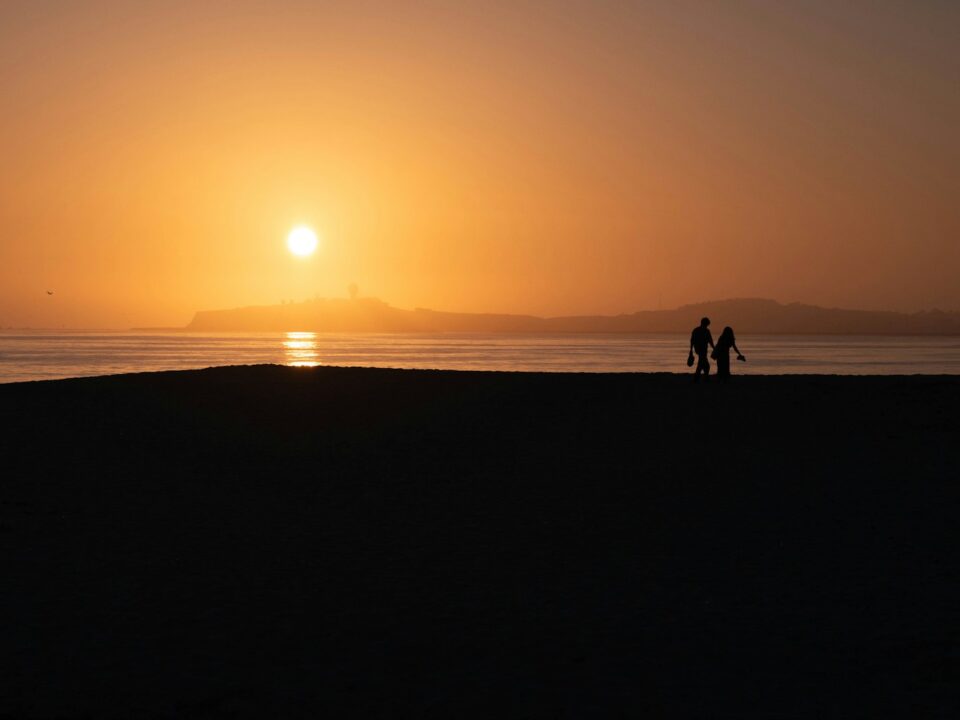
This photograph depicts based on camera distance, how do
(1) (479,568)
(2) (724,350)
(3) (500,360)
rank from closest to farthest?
(1) (479,568), (2) (724,350), (3) (500,360)

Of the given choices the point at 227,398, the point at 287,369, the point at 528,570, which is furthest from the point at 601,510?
the point at 287,369

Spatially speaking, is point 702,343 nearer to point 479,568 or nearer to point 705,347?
point 705,347

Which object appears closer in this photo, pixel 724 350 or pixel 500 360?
pixel 724 350

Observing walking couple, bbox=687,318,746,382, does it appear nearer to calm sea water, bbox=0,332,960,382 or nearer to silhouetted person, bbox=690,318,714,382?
silhouetted person, bbox=690,318,714,382

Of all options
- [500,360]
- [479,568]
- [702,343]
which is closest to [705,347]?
[702,343]

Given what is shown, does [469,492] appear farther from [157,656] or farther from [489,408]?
[489,408]

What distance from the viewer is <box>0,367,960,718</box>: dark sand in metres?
6.10

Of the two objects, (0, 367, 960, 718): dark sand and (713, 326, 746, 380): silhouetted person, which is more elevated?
(713, 326, 746, 380): silhouetted person

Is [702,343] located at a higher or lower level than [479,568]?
higher

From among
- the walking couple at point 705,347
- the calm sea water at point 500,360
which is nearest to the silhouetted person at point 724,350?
the walking couple at point 705,347

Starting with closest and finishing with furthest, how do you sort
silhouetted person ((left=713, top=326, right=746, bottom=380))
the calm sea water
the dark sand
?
the dark sand < silhouetted person ((left=713, top=326, right=746, bottom=380)) < the calm sea water

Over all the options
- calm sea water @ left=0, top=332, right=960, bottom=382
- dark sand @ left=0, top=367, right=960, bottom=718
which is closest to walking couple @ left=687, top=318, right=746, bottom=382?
dark sand @ left=0, top=367, right=960, bottom=718

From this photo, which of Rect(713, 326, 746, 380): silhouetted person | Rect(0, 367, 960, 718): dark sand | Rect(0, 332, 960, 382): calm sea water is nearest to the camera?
Rect(0, 367, 960, 718): dark sand

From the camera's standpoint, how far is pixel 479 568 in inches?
355
